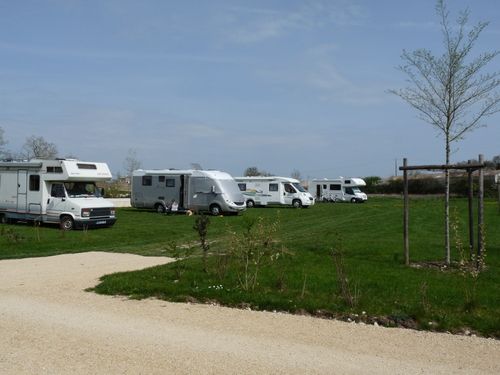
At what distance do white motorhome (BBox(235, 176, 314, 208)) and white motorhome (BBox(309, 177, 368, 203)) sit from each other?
9.15 metres

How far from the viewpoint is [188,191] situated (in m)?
25.4

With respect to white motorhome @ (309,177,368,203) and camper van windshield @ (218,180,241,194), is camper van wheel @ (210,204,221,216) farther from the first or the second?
white motorhome @ (309,177,368,203)

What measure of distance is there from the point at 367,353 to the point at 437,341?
92 cm

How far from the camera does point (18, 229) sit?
57.4 feet

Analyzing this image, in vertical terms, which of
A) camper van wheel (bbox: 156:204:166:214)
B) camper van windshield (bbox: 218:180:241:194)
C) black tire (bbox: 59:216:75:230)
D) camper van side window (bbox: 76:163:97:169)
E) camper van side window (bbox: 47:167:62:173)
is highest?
camper van side window (bbox: 76:163:97:169)

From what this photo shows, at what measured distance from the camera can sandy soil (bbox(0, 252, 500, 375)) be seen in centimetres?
430

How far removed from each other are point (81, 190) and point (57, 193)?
0.86 m

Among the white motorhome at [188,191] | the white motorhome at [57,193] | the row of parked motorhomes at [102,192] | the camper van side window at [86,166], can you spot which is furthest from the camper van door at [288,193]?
the camper van side window at [86,166]

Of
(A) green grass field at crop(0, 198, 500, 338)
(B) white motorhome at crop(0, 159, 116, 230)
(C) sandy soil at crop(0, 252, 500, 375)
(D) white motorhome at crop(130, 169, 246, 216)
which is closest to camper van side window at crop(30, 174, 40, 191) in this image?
(B) white motorhome at crop(0, 159, 116, 230)

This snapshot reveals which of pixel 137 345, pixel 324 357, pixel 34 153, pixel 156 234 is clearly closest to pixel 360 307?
pixel 324 357

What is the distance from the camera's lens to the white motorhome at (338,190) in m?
41.2

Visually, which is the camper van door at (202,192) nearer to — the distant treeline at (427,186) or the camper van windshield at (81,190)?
the camper van windshield at (81,190)

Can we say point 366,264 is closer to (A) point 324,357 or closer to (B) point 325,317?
(B) point 325,317

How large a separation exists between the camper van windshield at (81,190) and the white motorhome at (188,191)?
23.0 ft
